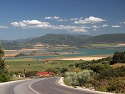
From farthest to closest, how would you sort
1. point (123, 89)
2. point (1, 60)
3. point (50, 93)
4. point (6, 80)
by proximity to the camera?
1. point (1, 60)
2. point (6, 80)
3. point (50, 93)
4. point (123, 89)

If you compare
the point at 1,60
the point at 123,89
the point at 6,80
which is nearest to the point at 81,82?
the point at 123,89

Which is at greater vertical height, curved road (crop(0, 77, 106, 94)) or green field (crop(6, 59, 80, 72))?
curved road (crop(0, 77, 106, 94))

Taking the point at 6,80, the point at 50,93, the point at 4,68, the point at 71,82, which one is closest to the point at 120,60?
the point at 4,68

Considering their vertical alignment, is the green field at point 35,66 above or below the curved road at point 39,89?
below

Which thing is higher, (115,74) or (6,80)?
(115,74)

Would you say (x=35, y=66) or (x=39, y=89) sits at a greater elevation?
(x=39, y=89)

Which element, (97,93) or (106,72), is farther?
(106,72)

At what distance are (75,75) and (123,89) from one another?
12498mm

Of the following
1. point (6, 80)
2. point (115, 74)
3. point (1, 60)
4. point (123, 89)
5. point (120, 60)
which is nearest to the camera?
point (123, 89)

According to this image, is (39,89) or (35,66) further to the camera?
(35,66)

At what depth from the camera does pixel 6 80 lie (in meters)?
50.5

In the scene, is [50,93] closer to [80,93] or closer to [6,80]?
[80,93]

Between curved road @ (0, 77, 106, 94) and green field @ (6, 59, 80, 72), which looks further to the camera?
green field @ (6, 59, 80, 72)

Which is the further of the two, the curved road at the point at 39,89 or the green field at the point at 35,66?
the green field at the point at 35,66
